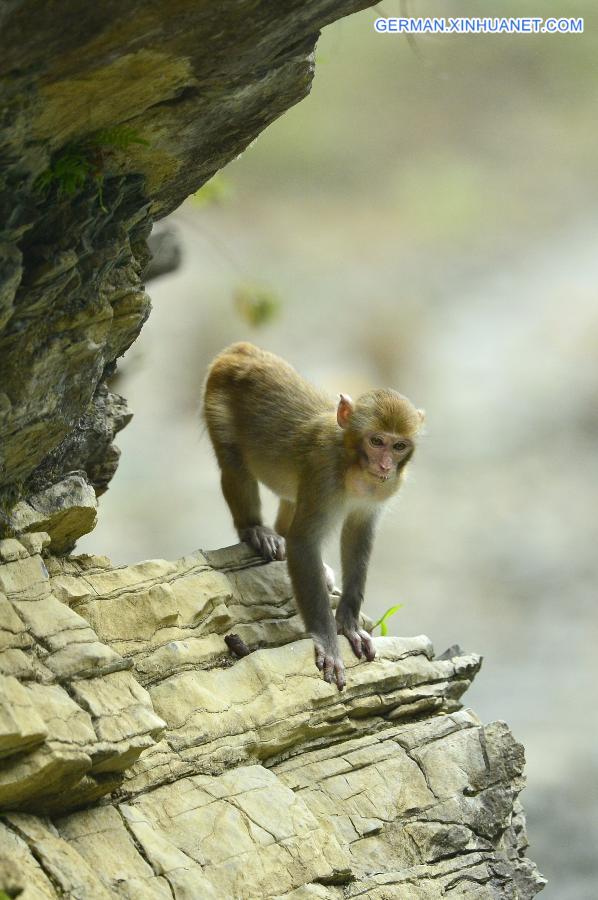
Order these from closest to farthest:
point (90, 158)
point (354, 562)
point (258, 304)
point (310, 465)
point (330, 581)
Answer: point (90, 158), point (310, 465), point (354, 562), point (330, 581), point (258, 304)

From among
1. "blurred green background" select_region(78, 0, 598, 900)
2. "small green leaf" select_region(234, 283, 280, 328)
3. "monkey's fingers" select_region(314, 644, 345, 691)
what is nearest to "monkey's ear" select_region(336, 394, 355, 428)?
"monkey's fingers" select_region(314, 644, 345, 691)

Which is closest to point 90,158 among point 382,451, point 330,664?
point 382,451

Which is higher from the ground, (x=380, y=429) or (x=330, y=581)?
(x=380, y=429)

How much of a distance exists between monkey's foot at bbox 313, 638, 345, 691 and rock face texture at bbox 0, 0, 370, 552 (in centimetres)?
175

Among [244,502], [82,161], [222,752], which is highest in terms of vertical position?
[82,161]

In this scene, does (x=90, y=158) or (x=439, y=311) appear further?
(x=439, y=311)

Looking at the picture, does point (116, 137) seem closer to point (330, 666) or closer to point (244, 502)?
point (330, 666)

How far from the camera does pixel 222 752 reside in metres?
6.12

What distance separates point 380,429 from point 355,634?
1.43 meters

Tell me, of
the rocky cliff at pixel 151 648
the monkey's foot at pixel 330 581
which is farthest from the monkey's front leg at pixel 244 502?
the rocky cliff at pixel 151 648

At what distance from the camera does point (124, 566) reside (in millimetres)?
7094

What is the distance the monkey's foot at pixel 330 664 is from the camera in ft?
22.8

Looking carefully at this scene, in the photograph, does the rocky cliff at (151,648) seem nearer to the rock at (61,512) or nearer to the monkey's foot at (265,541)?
the rock at (61,512)

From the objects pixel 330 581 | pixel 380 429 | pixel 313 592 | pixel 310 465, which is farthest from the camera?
pixel 330 581
